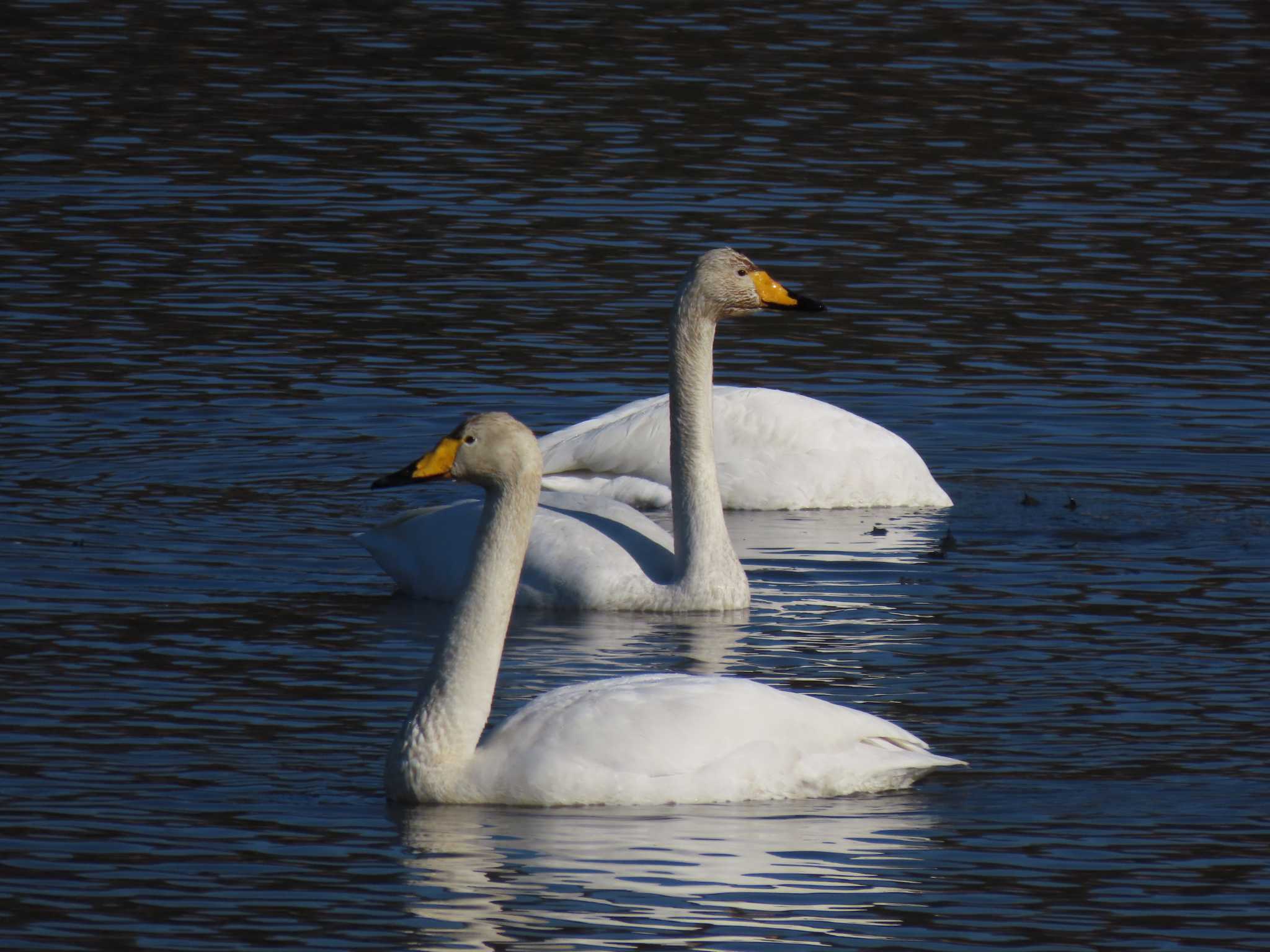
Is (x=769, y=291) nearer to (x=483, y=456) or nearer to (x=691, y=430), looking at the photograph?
(x=691, y=430)

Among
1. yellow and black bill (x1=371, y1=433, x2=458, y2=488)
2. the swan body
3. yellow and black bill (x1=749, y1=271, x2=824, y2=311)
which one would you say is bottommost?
the swan body

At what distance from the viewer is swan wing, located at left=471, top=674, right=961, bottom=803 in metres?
9.04

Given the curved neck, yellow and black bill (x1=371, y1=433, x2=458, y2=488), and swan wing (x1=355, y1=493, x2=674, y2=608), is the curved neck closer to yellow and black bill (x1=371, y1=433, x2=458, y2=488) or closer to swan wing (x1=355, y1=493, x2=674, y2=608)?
swan wing (x1=355, y1=493, x2=674, y2=608)

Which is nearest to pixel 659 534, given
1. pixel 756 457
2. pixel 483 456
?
pixel 756 457

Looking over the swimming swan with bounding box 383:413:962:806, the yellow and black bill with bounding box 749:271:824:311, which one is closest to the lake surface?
the swimming swan with bounding box 383:413:962:806

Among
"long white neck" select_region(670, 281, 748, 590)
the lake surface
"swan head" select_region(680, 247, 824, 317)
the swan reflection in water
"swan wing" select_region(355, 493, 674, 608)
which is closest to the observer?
the swan reflection in water

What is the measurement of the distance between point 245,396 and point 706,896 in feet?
28.2

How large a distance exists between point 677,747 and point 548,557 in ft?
10.9

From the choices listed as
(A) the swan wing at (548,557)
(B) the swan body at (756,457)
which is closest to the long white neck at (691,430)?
(A) the swan wing at (548,557)

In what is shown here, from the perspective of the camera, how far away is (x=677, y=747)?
9.08 metres

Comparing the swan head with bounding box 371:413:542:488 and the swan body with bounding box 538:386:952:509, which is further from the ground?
the swan head with bounding box 371:413:542:488

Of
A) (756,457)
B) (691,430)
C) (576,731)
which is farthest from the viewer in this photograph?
(756,457)

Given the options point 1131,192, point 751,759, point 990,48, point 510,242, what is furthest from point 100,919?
point 990,48

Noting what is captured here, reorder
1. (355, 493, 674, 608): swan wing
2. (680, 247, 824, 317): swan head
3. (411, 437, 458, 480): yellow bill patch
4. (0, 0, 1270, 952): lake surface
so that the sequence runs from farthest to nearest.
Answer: (680, 247, 824, 317): swan head, (355, 493, 674, 608): swan wing, (411, 437, 458, 480): yellow bill patch, (0, 0, 1270, 952): lake surface
